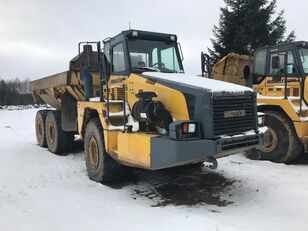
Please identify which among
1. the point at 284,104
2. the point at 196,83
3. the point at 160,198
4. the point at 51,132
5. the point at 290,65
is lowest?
the point at 160,198

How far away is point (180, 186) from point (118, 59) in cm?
266

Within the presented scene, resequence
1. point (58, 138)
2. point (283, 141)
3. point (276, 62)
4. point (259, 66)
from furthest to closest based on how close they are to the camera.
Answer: point (58, 138) < point (259, 66) < point (283, 141) < point (276, 62)

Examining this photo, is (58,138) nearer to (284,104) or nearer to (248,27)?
(284,104)

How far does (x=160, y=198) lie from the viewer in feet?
21.7

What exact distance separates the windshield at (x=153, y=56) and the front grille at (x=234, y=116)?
185 centimetres

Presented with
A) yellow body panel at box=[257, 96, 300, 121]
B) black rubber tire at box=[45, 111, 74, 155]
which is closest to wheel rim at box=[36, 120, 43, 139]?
black rubber tire at box=[45, 111, 74, 155]

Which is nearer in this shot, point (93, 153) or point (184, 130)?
point (184, 130)

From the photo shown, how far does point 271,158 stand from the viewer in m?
9.55

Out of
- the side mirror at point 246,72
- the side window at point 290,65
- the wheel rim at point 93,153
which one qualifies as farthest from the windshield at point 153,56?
the side mirror at point 246,72

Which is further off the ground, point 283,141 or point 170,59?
point 170,59

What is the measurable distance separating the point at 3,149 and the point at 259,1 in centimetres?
1281

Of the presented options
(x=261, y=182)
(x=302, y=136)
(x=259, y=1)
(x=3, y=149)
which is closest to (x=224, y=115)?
(x=261, y=182)

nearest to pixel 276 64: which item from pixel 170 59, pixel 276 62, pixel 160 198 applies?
pixel 276 62

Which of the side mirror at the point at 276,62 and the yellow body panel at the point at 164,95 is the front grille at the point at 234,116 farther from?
the side mirror at the point at 276,62
